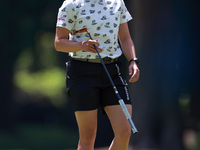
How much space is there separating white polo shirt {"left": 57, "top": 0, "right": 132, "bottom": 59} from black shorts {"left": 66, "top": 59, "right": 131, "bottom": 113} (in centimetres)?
9

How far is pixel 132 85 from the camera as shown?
4176 mm

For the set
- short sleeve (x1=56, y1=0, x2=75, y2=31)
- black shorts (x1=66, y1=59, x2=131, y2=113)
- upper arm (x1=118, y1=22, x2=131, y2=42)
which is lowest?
black shorts (x1=66, y1=59, x2=131, y2=113)

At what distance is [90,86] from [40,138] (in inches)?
70.9

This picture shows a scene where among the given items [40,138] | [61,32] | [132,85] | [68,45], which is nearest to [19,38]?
[40,138]

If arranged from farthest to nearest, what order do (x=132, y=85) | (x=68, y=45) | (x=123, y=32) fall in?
(x=132, y=85), (x=123, y=32), (x=68, y=45)

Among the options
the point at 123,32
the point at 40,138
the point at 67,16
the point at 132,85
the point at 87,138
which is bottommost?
the point at 40,138

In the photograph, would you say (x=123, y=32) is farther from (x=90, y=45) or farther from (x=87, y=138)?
(x=87, y=138)

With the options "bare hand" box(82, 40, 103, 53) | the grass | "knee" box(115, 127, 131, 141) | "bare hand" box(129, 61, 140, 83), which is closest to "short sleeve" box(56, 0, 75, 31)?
"bare hand" box(82, 40, 103, 53)

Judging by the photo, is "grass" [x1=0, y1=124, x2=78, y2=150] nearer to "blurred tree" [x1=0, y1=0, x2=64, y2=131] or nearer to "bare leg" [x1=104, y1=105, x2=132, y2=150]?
"blurred tree" [x1=0, y1=0, x2=64, y2=131]

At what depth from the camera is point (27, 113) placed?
410cm

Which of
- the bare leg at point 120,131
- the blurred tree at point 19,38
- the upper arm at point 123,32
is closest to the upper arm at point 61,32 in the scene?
the upper arm at point 123,32

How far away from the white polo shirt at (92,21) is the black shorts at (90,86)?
0.09m

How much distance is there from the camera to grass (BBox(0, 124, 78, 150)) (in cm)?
408

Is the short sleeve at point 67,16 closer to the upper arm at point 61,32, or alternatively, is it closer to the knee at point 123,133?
the upper arm at point 61,32
